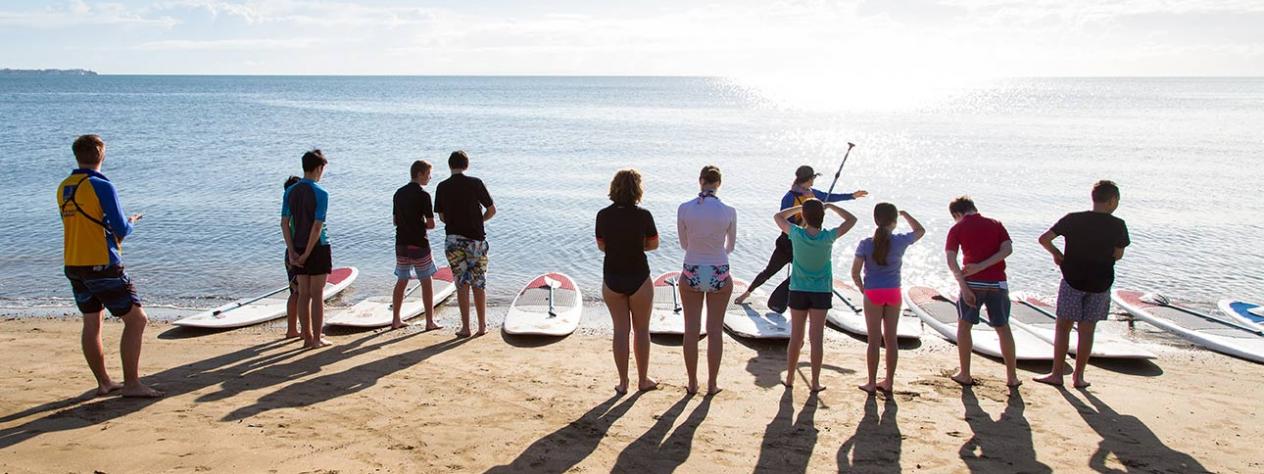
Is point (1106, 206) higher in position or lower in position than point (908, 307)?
higher

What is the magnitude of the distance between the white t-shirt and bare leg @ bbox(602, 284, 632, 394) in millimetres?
565

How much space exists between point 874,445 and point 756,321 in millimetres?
3756

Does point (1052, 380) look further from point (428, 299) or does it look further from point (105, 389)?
point (105, 389)

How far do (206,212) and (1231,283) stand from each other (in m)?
19.5

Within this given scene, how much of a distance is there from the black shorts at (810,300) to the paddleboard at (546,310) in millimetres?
3184

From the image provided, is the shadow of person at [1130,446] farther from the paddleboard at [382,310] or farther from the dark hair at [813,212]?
the paddleboard at [382,310]

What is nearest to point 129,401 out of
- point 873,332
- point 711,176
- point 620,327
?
point 620,327

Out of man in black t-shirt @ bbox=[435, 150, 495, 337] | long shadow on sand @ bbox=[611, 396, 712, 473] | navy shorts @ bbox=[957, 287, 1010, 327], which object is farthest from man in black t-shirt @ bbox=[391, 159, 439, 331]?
navy shorts @ bbox=[957, 287, 1010, 327]

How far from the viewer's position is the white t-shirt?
5738mm

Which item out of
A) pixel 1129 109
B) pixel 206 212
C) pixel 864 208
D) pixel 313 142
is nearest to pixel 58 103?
pixel 313 142

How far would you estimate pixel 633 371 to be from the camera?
7090 millimetres

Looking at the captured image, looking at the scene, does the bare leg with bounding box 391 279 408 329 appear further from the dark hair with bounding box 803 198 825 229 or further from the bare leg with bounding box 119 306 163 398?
the dark hair with bounding box 803 198 825 229

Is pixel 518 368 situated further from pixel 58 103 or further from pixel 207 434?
pixel 58 103

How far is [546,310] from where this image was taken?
9469 mm
